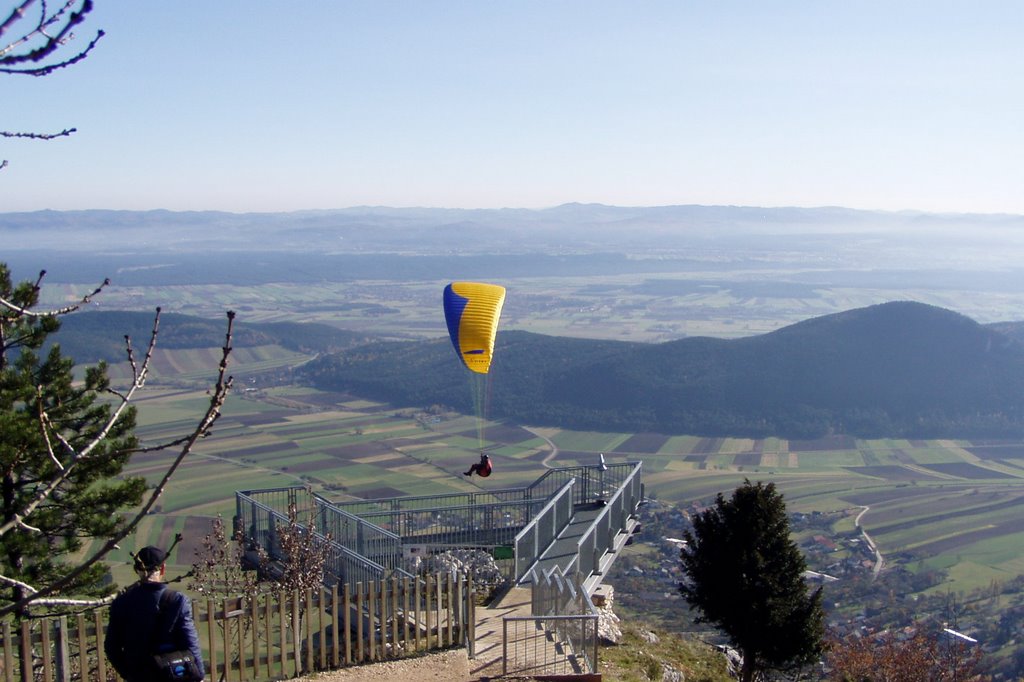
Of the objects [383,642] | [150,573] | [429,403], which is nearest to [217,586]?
[383,642]

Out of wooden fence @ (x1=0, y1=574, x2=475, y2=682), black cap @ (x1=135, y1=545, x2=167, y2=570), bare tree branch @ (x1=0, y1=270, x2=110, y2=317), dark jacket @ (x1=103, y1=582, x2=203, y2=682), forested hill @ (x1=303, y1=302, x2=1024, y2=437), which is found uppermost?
bare tree branch @ (x1=0, y1=270, x2=110, y2=317)

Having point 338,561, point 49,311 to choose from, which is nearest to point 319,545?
point 338,561

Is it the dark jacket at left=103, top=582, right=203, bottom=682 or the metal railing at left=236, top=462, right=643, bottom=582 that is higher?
the dark jacket at left=103, top=582, right=203, bottom=682

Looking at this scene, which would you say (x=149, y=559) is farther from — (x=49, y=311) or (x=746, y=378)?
(x=746, y=378)

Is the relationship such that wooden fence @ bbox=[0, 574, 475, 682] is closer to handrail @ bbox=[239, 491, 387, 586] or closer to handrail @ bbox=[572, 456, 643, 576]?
handrail @ bbox=[239, 491, 387, 586]

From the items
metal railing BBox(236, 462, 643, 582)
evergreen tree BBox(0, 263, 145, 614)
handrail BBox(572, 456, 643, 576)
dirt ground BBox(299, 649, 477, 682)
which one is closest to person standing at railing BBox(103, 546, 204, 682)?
dirt ground BBox(299, 649, 477, 682)

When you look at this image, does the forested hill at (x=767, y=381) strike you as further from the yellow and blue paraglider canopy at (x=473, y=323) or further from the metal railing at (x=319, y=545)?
the metal railing at (x=319, y=545)
